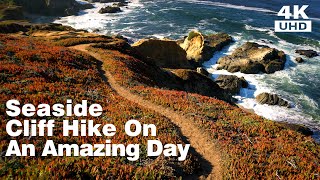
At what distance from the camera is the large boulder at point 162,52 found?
2324 inches

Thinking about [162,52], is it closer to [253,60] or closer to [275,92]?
[275,92]

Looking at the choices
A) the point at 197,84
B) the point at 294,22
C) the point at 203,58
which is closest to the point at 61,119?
the point at 197,84

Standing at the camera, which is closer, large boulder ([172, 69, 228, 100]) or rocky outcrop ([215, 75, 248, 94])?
large boulder ([172, 69, 228, 100])

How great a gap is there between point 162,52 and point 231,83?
1554cm

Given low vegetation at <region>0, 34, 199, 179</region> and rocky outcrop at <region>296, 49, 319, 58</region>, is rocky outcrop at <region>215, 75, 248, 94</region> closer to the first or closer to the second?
rocky outcrop at <region>296, 49, 319, 58</region>

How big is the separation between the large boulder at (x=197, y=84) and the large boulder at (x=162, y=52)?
571 inches

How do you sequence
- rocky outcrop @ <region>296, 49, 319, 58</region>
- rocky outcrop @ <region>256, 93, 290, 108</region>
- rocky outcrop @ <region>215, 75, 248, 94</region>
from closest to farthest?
rocky outcrop @ <region>256, 93, 290, 108</region> → rocky outcrop @ <region>215, 75, 248, 94</region> → rocky outcrop @ <region>296, 49, 319, 58</region>

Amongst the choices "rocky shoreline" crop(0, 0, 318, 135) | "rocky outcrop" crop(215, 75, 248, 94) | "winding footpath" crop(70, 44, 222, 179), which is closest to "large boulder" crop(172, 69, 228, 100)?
"rocky shoreline" crop(0, 0, 318, 135)

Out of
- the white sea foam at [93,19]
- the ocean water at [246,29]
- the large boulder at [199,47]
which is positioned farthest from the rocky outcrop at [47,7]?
the large boulder at [199,47]

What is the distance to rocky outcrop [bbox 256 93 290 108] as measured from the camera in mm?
52562

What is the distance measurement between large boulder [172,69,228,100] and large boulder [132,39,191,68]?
14.5 m

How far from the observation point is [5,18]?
90.3 metres

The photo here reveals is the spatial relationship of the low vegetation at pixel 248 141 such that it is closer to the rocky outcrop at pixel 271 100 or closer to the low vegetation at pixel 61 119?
the low vegetation at pixel 61 119

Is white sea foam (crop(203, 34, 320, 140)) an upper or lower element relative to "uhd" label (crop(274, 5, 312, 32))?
lower
